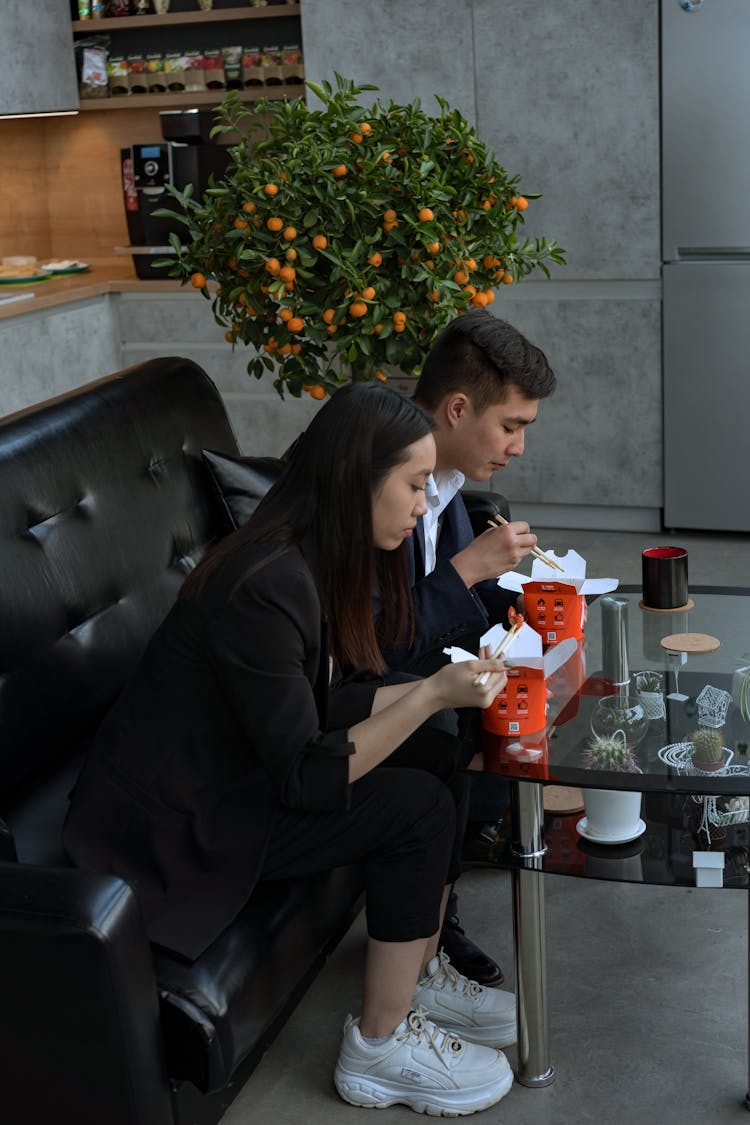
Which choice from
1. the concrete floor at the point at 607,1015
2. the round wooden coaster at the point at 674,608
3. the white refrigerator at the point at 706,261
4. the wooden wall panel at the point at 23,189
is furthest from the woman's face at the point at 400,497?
the wooden wall panel at the point at 23,189

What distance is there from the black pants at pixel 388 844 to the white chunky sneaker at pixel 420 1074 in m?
0.17

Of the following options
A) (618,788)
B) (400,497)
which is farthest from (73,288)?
(618,788)

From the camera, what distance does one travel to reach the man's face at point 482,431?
2.38 metres

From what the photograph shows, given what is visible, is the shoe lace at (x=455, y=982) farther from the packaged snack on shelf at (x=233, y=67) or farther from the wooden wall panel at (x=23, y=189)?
the wooden wall panel at (x=23, y=189)

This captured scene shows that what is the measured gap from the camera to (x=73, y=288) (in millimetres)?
4852

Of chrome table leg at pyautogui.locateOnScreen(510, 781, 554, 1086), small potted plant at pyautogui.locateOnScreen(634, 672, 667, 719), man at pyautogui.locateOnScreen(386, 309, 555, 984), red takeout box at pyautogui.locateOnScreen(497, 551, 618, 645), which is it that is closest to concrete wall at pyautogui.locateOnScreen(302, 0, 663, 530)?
man at pyautogui.locateOnScreen(386, 309, 555, 984)

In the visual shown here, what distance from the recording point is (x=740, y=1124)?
1977mm

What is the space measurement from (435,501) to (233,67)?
10.5ft

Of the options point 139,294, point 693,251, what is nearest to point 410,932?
point 693,251

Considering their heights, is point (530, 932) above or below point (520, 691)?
below

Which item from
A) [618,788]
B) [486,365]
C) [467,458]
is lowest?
[618,788]

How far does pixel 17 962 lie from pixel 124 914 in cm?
14

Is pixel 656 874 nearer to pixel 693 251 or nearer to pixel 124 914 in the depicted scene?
pixel 124 914

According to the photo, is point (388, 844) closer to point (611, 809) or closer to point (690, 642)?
point (611, 809)
